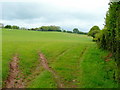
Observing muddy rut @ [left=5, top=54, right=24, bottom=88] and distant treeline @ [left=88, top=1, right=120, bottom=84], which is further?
muddy rut @ [left=5, top=54, right=24, bottom=88]

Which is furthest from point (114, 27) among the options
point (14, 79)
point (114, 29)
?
point (14, 79)

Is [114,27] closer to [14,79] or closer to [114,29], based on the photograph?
→ [114,29]

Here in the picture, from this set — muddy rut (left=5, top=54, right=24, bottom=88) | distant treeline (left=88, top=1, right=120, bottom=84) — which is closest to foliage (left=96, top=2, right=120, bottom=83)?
distant treeline (left=88, top=1, right=120, bottom=84)

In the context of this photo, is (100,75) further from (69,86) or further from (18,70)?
(18,70)

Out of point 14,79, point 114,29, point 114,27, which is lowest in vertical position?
point 14,79

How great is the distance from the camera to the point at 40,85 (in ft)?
41.2

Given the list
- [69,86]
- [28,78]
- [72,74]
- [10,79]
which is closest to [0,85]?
[10,79]

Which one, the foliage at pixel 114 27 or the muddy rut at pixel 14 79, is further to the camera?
the muddy rut at pixel 14 79

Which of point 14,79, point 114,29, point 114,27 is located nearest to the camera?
point 14,79

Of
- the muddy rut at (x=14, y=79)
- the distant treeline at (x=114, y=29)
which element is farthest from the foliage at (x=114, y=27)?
the muddy rut at (x=14, y=79)

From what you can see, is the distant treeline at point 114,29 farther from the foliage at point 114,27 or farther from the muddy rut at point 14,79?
the muddy rut at point 14,79

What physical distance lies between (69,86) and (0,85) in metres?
5.82

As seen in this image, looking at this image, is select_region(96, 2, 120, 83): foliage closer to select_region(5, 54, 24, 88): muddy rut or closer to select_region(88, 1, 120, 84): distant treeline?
select_region(88, 1, 120, 84): distant treeline

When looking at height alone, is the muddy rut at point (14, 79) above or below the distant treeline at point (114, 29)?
below
